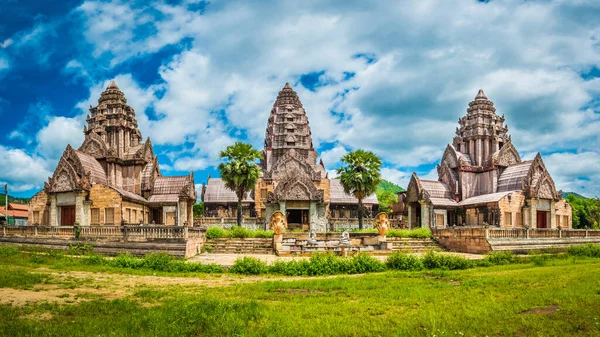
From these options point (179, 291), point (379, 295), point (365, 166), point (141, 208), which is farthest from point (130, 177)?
point (379, 295)

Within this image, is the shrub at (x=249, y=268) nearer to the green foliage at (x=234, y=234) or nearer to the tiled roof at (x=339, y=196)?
the green foliage at (x=234, y=234)

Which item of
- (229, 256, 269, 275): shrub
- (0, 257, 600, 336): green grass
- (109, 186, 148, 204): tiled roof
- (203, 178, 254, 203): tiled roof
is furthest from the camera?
(203, 178, 254, 203): tiled roof

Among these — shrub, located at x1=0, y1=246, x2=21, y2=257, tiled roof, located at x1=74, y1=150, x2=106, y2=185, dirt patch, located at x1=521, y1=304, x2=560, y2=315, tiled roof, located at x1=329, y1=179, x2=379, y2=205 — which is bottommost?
dirt patch, located at x1=521, y1=304, x2=560, y2=315

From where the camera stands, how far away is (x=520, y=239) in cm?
3325

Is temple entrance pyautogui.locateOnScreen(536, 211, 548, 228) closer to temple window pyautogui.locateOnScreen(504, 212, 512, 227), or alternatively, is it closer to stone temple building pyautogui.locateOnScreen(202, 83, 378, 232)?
temple window pyautogui.locateOnScreen(504, 212, 512, 227)

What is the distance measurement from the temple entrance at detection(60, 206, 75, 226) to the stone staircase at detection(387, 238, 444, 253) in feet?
84.1

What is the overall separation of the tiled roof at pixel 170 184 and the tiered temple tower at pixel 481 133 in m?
31.4

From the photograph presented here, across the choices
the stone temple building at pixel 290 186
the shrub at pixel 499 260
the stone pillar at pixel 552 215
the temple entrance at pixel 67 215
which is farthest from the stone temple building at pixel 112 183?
the stone pillar at pixel 552 215

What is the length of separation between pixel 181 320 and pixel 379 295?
5.85 metres

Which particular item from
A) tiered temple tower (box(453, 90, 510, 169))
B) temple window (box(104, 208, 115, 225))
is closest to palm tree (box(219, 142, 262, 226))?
temple window (box(104, 208, 115, 225))

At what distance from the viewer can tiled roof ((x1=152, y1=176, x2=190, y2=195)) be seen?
45.2m

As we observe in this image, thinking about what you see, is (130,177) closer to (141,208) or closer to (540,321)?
(141,208)

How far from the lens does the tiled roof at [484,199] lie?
152 ft

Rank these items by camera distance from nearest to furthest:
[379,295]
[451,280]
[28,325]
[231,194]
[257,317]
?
[28,325] → [257,317] → [379,295] → [451,280] → [231,194]
